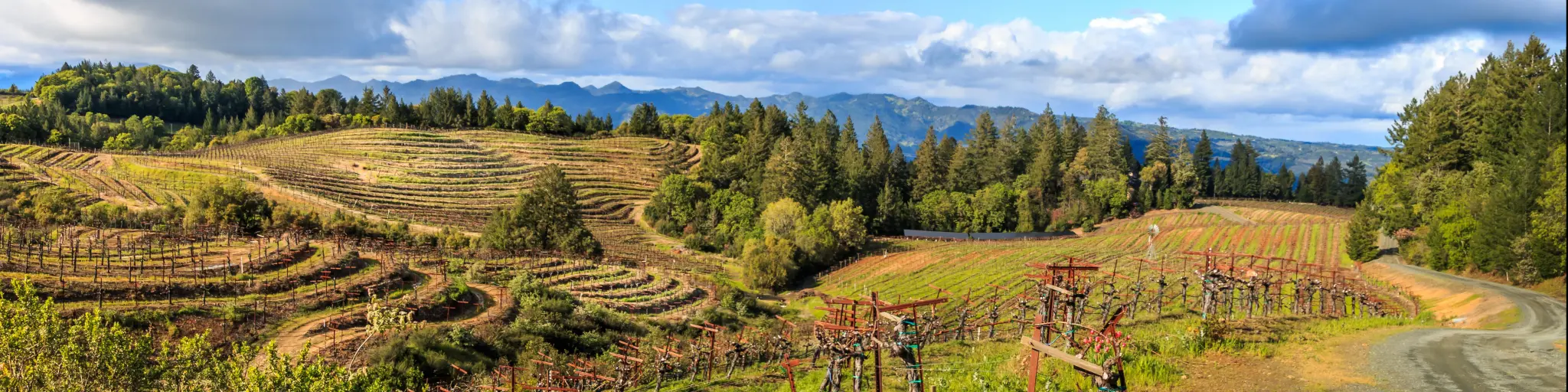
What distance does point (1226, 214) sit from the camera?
8394 centimetres

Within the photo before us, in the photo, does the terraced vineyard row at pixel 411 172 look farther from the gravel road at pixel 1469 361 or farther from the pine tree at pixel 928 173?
the gravel road at pixel 1469 361

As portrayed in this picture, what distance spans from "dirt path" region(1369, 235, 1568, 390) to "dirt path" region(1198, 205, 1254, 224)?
58.2 metres

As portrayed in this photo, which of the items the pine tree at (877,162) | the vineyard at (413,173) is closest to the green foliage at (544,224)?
the vineyard at (413,173)

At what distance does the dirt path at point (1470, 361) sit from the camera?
1455 centimetres

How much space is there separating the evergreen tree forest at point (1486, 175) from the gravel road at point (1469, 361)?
15.9 m

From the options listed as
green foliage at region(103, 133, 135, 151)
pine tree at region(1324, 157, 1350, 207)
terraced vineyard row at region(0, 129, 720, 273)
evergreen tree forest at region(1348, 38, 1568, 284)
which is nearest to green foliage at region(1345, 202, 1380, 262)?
evergreen tree forest at region(1348, 38, 1568, 284)

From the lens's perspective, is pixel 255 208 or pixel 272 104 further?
pixel 272 104

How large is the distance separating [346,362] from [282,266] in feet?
40.2

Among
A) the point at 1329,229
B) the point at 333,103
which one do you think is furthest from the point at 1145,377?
the point at 333,103

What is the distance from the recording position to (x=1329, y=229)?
5872 centimetres

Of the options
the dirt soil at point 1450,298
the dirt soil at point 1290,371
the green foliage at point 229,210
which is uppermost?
the green foliage at point 229,210

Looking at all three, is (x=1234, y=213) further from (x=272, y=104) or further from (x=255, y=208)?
(x=272, y=104)

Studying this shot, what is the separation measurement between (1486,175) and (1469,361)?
118 ft

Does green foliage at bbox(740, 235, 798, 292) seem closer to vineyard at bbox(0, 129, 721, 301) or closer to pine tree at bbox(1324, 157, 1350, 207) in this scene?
vineyard at bbox(0, 129, 721, 301)
